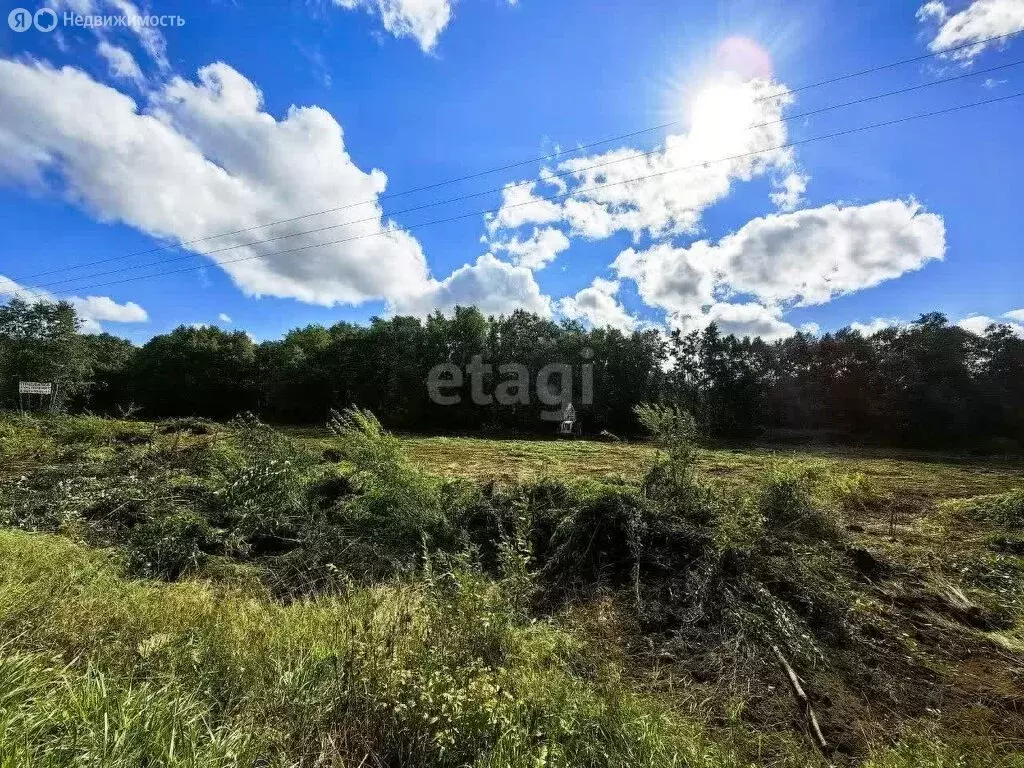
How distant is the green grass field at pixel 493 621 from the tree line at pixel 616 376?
16.8 m

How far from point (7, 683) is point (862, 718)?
4391 mm

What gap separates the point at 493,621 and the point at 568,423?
21451 millimetres

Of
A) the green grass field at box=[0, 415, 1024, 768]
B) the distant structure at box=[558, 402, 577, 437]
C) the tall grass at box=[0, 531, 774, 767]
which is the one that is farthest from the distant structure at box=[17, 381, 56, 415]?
the distant structure at box=[558, 402, 577, 437]

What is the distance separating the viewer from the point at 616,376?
2580 centimetres

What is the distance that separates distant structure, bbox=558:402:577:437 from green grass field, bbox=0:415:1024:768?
16813mm

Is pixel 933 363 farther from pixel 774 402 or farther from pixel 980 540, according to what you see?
pixel 980 540

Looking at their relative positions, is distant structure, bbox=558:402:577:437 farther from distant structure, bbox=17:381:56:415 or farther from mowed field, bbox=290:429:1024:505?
distant structure, bbox=17:381:56:415

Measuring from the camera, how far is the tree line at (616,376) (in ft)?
74.3

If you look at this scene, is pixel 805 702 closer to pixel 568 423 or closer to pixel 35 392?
pixel 568 423

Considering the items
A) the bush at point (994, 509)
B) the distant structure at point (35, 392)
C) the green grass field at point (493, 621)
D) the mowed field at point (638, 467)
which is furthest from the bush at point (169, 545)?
the distant structure at point (35, 392)

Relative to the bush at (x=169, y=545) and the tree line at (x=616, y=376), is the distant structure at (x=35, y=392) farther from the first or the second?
the bush at (x=169, y=545)

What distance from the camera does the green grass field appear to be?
7.16 ft

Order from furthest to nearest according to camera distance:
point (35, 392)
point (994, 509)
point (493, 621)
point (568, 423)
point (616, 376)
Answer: point (616, 376)
point (568, 423)
point (35, 392)
point (994, 509)
point (493, 621)

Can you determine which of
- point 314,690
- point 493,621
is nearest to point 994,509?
point 493,621
